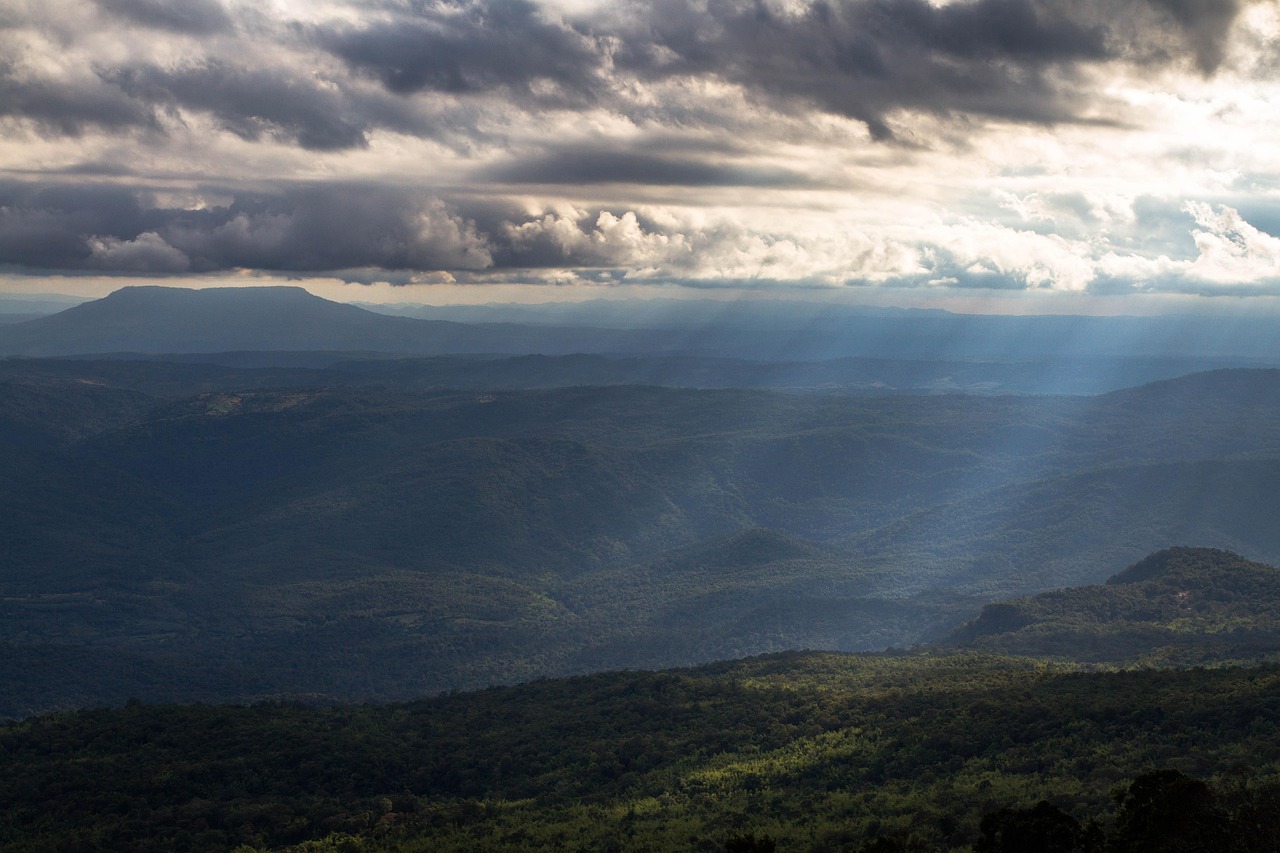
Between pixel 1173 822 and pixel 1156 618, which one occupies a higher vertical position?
pixel 1173 822

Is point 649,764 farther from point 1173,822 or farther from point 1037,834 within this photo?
point 1173,822

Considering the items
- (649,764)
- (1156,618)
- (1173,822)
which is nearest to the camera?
(1173,822)

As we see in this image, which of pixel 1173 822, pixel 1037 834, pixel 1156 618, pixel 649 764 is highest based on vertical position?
pixel 1173 822

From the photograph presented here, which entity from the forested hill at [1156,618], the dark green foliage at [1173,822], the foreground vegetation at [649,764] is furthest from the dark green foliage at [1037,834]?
the forested hill at [1156,618]

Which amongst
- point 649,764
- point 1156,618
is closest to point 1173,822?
point 649,764

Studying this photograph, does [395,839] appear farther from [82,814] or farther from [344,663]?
[344,663]

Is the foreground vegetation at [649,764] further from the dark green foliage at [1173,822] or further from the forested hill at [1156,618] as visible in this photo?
the forested hill at [1156,618]

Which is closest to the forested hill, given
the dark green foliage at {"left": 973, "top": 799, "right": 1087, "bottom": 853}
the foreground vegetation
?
the foreground vegetation
